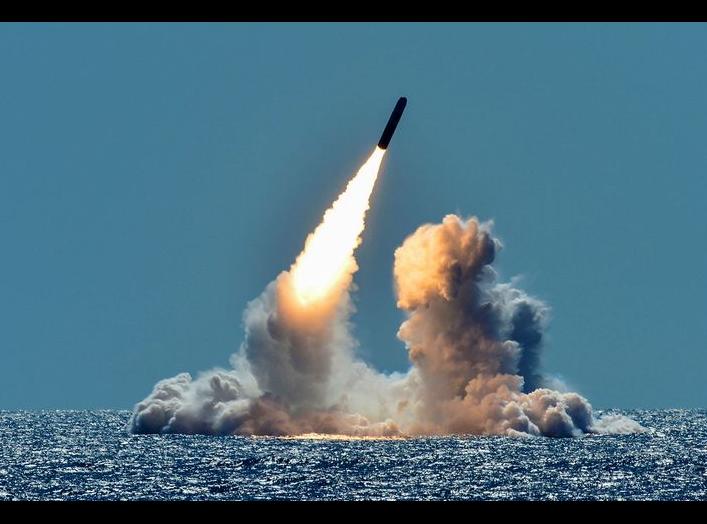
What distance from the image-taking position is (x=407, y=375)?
13262cm

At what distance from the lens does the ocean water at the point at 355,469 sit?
95.6 meters

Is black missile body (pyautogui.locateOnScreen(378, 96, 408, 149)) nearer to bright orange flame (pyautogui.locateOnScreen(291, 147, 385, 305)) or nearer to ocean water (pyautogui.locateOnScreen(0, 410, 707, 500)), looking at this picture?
bright orange flame (pyautogui.locateOnScreen(291, 147, 385, 305))

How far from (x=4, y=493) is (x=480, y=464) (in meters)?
32.9

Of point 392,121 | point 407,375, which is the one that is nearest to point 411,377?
point 407,375

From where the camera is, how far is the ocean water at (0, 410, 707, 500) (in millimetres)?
95562

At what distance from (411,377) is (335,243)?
1806 cm

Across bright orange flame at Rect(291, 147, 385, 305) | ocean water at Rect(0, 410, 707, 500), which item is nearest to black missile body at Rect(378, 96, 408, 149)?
bright orange flame at Rect(291, 147, 385, 305)

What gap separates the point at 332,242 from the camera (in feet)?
386

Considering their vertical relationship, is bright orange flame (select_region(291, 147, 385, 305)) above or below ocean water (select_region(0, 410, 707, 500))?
above

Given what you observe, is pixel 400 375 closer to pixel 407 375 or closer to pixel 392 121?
pixel 407 375

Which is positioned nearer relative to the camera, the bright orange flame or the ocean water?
the ocean water

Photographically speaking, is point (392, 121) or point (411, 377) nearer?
point (392, 121)

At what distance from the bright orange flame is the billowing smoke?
0.26 m

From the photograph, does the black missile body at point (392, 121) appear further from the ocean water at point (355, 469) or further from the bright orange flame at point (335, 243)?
the ocean water at point (355, 469)
